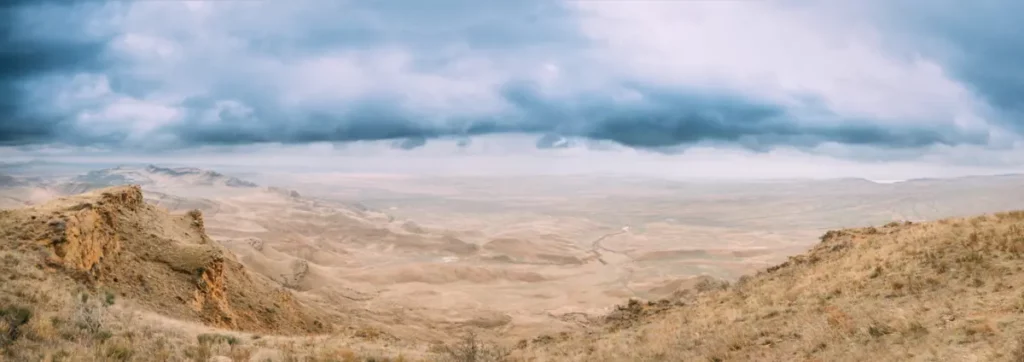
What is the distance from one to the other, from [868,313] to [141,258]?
29823 mm

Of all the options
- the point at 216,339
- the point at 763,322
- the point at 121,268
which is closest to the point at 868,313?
the point at 763,322

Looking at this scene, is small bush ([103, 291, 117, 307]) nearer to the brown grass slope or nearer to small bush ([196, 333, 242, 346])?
small bush ([196, 333, 242, 346])

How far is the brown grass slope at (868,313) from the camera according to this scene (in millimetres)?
13242

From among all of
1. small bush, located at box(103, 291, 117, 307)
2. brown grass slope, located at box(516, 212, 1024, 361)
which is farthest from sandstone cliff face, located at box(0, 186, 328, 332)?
brown grass slope, located at box(516, 212, 1024, 361)

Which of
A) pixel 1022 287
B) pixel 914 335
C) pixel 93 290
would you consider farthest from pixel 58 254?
pixel 1022 287

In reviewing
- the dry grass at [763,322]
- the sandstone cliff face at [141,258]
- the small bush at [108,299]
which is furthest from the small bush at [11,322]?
the sandstone cliff face at [141,258]

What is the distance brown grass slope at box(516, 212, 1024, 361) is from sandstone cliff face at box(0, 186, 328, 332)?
16407 millimetres

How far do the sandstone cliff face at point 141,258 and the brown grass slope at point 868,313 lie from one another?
53.8ft

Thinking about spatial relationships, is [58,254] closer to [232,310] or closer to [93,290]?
[93,290]

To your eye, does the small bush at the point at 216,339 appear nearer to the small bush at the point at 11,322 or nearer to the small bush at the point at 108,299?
the small bush at the point at 11,322

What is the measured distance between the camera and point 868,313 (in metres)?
16.5

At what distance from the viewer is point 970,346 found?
1227 cm

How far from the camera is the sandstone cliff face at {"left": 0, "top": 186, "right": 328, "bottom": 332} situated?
→ 26.5 meters

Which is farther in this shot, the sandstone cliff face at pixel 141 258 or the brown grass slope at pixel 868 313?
the sandstone cliff face at pixel 141 258
